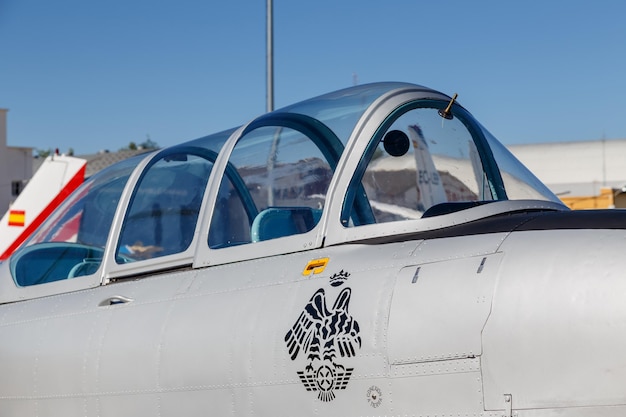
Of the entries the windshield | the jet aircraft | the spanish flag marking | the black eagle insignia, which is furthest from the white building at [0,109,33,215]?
the black eagle insignia

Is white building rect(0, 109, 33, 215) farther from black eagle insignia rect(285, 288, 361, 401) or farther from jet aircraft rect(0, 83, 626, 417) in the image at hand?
black eagle insignia rect(285, 288, 361, 401)

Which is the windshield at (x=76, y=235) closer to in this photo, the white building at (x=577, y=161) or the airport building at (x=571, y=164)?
the airport building at (x=571, y=164)

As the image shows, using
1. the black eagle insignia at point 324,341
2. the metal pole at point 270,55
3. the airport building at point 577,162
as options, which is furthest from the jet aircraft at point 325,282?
the airport building at point 577,162

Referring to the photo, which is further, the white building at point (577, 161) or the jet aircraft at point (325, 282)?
the white building at point (577, 161)

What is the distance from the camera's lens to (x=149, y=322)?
14.9 feet

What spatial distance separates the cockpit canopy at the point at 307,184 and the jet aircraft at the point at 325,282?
0.01 m

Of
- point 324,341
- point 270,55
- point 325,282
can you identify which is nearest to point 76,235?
point 325,282

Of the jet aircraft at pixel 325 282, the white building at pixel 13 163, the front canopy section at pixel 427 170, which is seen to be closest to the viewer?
the jet aircraft at pixel 325 282

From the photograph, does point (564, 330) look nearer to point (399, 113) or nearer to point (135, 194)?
point (399, 113)

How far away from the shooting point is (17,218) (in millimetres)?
18312

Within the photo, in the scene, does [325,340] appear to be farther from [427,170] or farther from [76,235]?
[76,235]

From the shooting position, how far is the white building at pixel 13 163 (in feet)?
118

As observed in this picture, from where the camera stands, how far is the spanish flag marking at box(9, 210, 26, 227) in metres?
18.3

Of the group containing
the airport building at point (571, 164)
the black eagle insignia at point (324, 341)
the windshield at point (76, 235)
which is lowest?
the black eagle insignia at point (324, 341)
